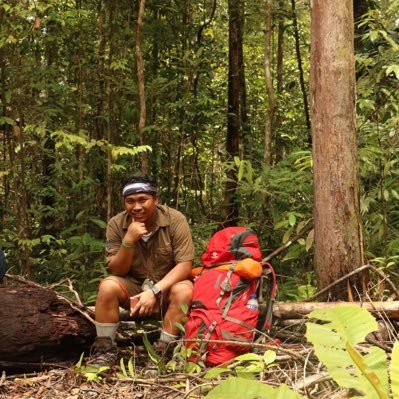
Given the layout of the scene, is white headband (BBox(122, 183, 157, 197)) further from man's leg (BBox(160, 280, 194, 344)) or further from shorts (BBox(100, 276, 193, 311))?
man's leg (BBox(160, 280, 194, 344))

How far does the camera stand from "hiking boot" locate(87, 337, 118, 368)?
4.21 meters

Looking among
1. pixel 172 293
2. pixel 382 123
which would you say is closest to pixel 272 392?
pixel 172 293

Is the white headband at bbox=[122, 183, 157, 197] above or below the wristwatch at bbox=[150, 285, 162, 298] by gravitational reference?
above

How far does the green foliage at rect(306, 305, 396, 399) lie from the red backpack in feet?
6.53

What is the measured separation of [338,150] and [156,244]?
1.69 metres

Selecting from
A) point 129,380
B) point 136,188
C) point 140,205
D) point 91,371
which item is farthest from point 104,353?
point 136,188

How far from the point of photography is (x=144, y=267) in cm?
474

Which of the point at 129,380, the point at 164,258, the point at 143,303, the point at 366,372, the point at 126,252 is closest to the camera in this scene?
the point at 366,372

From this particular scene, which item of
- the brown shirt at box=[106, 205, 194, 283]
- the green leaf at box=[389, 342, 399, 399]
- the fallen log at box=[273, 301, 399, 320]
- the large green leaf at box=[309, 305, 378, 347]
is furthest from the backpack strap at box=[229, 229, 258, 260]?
the green leaf at box=[389, 342, 399, 399]

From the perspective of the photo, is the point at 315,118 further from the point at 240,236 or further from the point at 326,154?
the point at 240,236

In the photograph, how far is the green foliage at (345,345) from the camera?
1.69m

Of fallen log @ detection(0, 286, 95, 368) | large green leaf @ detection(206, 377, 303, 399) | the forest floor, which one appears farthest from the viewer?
fallen log @ detection(0, 286, 95, 368)

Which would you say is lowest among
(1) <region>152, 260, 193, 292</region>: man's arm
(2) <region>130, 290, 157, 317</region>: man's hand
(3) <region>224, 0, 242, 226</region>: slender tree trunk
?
(2) <region>130, 290, 157, 317</region>: man's hand

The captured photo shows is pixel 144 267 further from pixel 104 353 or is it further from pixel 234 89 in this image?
pixel 234 89
